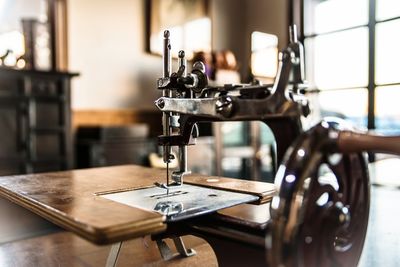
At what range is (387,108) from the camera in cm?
436

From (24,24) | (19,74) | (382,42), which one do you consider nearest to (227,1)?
(382,42)

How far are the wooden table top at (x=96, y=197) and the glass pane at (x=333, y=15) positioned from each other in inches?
152

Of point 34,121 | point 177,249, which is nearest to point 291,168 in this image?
point 177,249

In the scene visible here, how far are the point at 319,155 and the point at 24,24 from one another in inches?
126

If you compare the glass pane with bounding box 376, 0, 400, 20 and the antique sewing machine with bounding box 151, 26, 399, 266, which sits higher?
the glass pane with bounding box 376, 0, 400, 20

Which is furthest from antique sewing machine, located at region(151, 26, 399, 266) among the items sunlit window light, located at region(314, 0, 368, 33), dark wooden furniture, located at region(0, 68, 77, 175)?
sunlit window light, located at region(314, 0, 368, 33)

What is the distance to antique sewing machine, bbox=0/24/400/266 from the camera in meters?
0.77

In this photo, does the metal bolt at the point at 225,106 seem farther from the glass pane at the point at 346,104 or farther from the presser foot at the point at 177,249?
the glass pane at the point at 346,104

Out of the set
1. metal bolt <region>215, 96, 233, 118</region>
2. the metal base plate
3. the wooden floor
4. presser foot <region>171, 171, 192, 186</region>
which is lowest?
the wooden floor

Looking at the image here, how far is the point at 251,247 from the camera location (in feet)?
3.18

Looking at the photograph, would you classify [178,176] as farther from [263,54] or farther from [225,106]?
[263,54]

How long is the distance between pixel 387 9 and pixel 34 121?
3.89 metres

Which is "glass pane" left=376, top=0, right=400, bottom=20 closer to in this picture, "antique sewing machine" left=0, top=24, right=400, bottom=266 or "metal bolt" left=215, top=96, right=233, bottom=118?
"antique sewing machine" left=0, top=24, right=400, bottom=266

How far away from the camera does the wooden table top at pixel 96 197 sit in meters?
0.82
